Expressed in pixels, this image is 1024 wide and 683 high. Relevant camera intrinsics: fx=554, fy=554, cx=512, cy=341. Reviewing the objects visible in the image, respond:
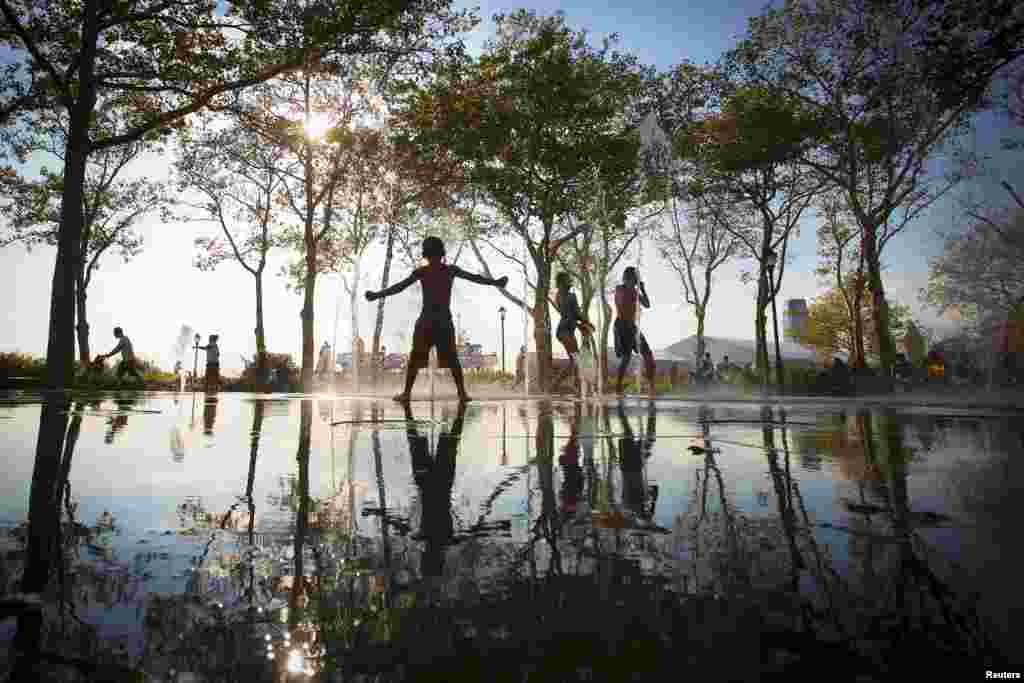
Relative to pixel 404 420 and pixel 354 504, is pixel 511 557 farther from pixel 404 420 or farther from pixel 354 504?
pixel 404 420

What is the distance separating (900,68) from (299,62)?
1941 centimetres

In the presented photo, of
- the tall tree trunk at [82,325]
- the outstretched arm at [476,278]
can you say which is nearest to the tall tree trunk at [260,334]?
the tall tree trunk at [82,325]

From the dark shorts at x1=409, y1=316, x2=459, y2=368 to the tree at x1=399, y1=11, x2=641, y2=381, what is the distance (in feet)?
45.1

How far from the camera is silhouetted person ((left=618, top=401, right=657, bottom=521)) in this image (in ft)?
5.98

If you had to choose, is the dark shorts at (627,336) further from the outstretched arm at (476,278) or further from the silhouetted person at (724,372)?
the silhouetted person at (724,372)

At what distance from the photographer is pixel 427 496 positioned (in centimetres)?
198

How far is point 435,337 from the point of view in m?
8.13

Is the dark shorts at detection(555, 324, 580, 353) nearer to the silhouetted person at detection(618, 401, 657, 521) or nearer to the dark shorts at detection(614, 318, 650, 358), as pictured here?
the dark shorts at detection(614, 318, 650, 358)

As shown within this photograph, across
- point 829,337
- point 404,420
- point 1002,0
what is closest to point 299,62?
point 404,420

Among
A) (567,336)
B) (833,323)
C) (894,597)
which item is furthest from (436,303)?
(833,323)

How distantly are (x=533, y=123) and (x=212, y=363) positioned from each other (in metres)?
14.8

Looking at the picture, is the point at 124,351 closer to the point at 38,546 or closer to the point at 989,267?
the point at 38,546

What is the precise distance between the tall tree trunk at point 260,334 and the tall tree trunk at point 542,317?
1269cm

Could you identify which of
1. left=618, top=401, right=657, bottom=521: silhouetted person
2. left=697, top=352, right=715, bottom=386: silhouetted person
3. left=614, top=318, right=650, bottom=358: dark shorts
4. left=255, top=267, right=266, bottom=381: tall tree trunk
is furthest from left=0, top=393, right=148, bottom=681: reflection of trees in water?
left=697, top=352, right=715, bottom=386: silhouetted person
